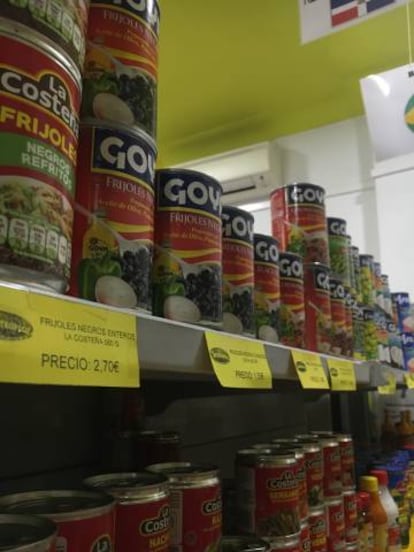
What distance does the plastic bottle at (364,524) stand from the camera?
1.51 metres

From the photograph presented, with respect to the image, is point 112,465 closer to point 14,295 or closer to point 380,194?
point 14,295

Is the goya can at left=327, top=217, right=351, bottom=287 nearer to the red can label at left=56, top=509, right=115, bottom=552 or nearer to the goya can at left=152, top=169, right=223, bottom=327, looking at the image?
the goya can at left=152, top=169, right=223, bottom=327

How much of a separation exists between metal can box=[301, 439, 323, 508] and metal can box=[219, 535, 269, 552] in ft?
1.12

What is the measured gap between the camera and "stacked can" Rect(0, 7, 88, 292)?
0.51 meters

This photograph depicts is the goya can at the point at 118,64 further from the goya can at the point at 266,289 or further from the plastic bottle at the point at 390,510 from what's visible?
the plastic bottle at the point at 390,510

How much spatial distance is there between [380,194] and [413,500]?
1.64 meters

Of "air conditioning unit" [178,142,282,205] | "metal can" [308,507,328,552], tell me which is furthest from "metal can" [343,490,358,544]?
"air conditioning unit" [178,142,282,205]

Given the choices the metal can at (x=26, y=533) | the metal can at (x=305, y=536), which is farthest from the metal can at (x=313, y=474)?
the metal can at (x=26, y=533)

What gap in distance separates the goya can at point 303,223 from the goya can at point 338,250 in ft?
0.42

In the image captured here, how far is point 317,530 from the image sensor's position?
124cm

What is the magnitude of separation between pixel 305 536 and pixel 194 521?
1.38 ft

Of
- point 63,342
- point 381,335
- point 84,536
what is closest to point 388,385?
point 381,335

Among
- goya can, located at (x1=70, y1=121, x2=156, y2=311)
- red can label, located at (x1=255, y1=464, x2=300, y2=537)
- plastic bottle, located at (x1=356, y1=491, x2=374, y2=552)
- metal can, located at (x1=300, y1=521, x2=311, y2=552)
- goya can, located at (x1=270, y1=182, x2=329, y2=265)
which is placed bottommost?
plastic bottle, located at (x1=356, y1=491, x2=374, y2=552)

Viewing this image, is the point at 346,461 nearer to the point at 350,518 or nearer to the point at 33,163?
the point at 350,518
